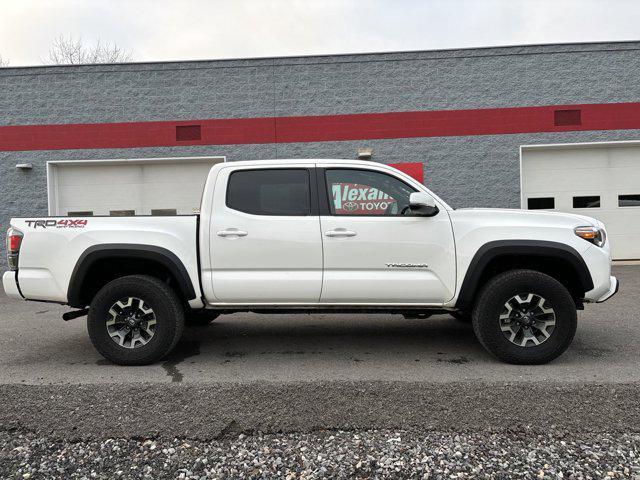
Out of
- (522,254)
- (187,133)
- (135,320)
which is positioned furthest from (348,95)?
(135,320)

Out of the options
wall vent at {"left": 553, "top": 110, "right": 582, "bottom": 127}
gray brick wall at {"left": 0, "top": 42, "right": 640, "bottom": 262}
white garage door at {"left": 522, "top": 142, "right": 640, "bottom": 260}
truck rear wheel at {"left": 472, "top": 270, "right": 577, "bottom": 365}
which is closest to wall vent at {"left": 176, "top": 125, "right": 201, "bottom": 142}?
gray brick wall at {"left": 0, "top": 42, "right": 640, "bottom": 262}

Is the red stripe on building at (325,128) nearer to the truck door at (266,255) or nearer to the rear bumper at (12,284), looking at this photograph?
the truck door at (266,255)

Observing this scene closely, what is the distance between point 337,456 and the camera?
2.89 metres

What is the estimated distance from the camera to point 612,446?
293 cm

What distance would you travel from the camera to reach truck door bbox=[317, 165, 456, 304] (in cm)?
439

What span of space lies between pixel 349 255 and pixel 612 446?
2406 mm

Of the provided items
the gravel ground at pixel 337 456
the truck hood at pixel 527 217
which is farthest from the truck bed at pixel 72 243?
the truck hood at pixel 527 217

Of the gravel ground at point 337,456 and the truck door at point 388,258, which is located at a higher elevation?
the truck door at point 388,258

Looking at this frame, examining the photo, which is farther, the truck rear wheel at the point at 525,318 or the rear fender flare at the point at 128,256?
the rear fender flare at the point at 128,256

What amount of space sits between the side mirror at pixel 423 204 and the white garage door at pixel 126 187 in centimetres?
835

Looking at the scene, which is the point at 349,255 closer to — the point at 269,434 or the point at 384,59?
the point at 269,434

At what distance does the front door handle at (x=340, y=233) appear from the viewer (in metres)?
4.41

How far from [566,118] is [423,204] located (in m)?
8.88

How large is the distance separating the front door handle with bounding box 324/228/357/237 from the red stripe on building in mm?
7340
